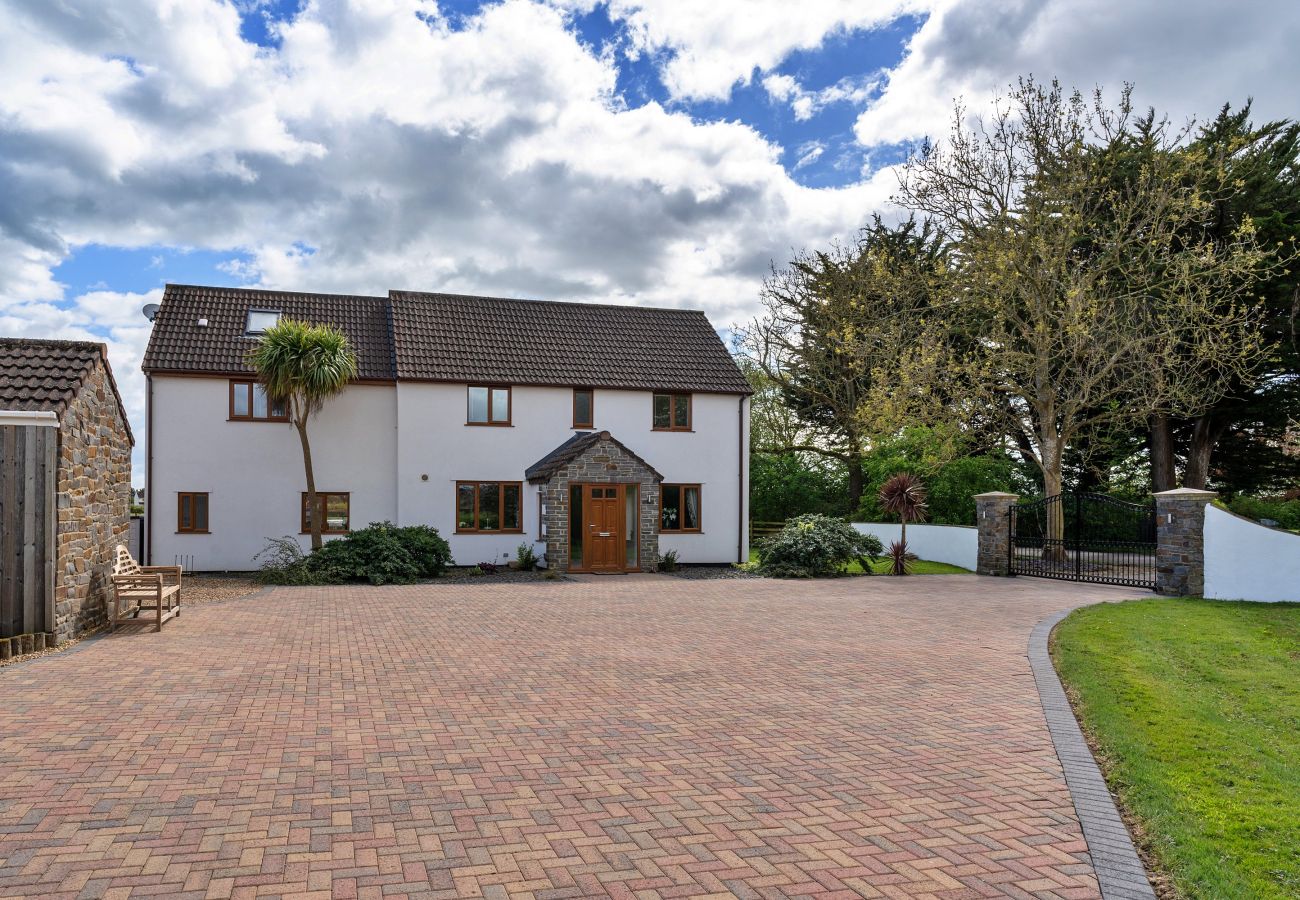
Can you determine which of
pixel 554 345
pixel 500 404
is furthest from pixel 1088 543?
pixel 500 404

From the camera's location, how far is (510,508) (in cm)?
2353

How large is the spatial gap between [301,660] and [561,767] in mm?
4997

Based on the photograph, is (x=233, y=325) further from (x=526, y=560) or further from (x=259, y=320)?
(x=526, y=560)

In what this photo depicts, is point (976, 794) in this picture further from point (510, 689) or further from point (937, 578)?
point (937, 578)

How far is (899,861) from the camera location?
15.2 ft

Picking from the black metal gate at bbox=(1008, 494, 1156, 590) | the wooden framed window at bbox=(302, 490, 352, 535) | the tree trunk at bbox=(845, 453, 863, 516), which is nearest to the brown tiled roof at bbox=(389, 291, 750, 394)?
the wooden framed window at bbox=(302, 490, 352, 535)

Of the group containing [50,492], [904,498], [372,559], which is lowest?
[372,559]

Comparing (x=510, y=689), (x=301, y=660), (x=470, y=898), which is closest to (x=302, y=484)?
(x=301, y=660)

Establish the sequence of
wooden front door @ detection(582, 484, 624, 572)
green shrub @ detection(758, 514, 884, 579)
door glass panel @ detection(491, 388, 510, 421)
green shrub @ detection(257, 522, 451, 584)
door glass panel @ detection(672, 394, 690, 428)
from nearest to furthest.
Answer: green shrub @ detection(257, 522, 451, 584) < green shrub @ detection(758, 514, 884, 579) < wooden front door @ detection(582, 484, 624, 572) < door glass panel @ detection(491, 388, 510, 421) < door glass panel @ detection(672, 394, 690, 428)

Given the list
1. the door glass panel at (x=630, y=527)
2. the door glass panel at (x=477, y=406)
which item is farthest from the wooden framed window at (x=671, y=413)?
the door glass panel at (x=477, y=406)

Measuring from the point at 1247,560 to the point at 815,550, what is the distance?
891cm

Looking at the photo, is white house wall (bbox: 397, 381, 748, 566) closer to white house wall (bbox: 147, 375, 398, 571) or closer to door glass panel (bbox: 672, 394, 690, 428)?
door glass panel (bbox: 672, 394, 690, 428)

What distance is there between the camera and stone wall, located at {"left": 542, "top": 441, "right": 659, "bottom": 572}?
21.9m

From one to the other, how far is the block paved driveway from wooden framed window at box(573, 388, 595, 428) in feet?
42.9
